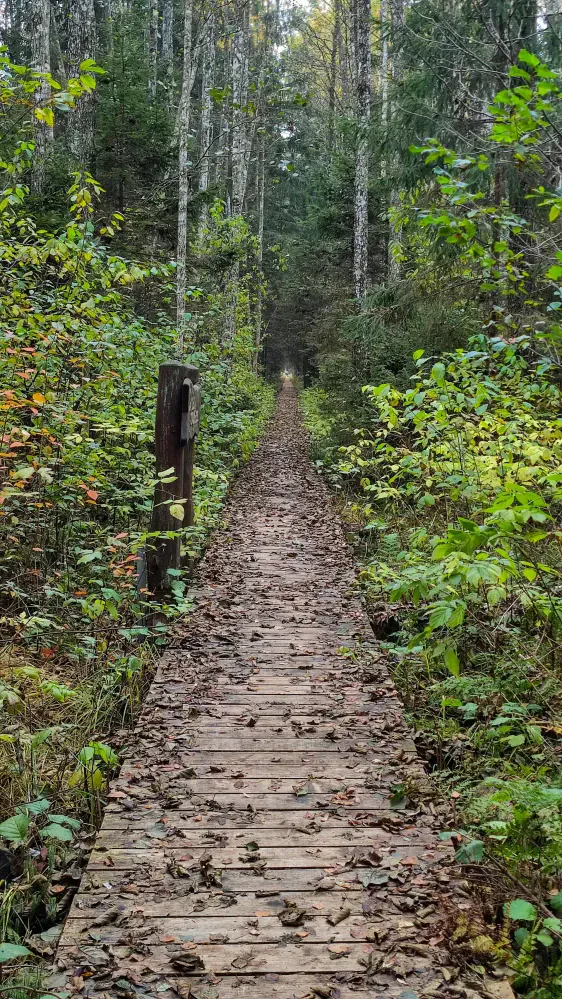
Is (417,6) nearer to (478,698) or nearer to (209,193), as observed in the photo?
(209,193)

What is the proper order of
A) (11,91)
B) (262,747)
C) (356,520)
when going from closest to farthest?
(262,747)
(11,91)
(356,520)

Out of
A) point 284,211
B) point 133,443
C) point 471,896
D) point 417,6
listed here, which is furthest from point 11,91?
point 284,211

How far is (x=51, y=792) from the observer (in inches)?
157

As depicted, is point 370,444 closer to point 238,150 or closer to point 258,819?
point 258,819

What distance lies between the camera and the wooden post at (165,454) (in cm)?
628

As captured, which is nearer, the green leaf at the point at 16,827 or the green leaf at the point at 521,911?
the green leaf at the point at 521,911

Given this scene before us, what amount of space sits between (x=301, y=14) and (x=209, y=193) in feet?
101

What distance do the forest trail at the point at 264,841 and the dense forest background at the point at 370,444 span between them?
0.25 m

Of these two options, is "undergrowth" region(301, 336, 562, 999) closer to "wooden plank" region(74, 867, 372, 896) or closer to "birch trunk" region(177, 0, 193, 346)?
"wooden plank" region(74, 867, 372, 896)

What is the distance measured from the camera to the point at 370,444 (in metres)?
9.55

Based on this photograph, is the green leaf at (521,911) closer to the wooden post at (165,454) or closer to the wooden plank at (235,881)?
the wooden plank at (235,881)

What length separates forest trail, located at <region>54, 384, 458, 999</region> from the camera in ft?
8.88

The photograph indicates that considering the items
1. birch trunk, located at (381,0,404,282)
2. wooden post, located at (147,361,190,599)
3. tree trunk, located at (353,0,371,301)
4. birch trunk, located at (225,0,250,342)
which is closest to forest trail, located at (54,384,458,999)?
wooden post, located at (147,361,190,599)

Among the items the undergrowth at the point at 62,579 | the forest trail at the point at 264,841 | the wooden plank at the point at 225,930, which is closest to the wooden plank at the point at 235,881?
the forest trail at the point at 264,841
